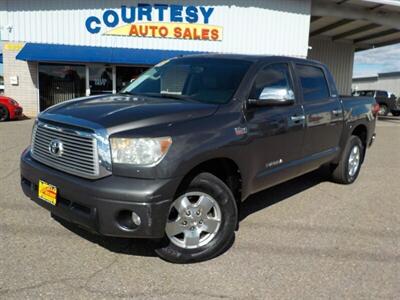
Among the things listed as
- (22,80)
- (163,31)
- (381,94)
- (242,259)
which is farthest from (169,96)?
(381,94)

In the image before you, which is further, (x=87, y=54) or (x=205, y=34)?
(x=205, y=34)

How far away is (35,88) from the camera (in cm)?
1720

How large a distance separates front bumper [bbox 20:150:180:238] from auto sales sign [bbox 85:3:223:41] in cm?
1521

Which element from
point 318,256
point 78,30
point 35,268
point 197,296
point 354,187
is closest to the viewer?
point 197,296

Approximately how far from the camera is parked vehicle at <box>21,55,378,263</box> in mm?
3035

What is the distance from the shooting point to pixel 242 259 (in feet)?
11.8

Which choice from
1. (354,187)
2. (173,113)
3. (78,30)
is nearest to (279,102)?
(173,113)

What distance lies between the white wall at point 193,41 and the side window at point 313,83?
12989mm

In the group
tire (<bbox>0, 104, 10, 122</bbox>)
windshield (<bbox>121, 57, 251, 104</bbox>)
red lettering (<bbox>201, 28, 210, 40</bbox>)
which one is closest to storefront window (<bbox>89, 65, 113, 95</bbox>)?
tire (<bbox>0, 104, 10, 122</bbox>)

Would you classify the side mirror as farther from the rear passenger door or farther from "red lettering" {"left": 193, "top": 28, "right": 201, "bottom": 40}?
"red lettering" {"left": 193, "top": 28, "right": 201, "bottom": 40}

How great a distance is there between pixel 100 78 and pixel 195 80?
14.3 m

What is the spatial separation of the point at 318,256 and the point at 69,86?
15.9 meters

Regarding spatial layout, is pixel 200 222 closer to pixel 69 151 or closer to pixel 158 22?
pixel 69 151

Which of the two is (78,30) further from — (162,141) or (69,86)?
(162,141)
